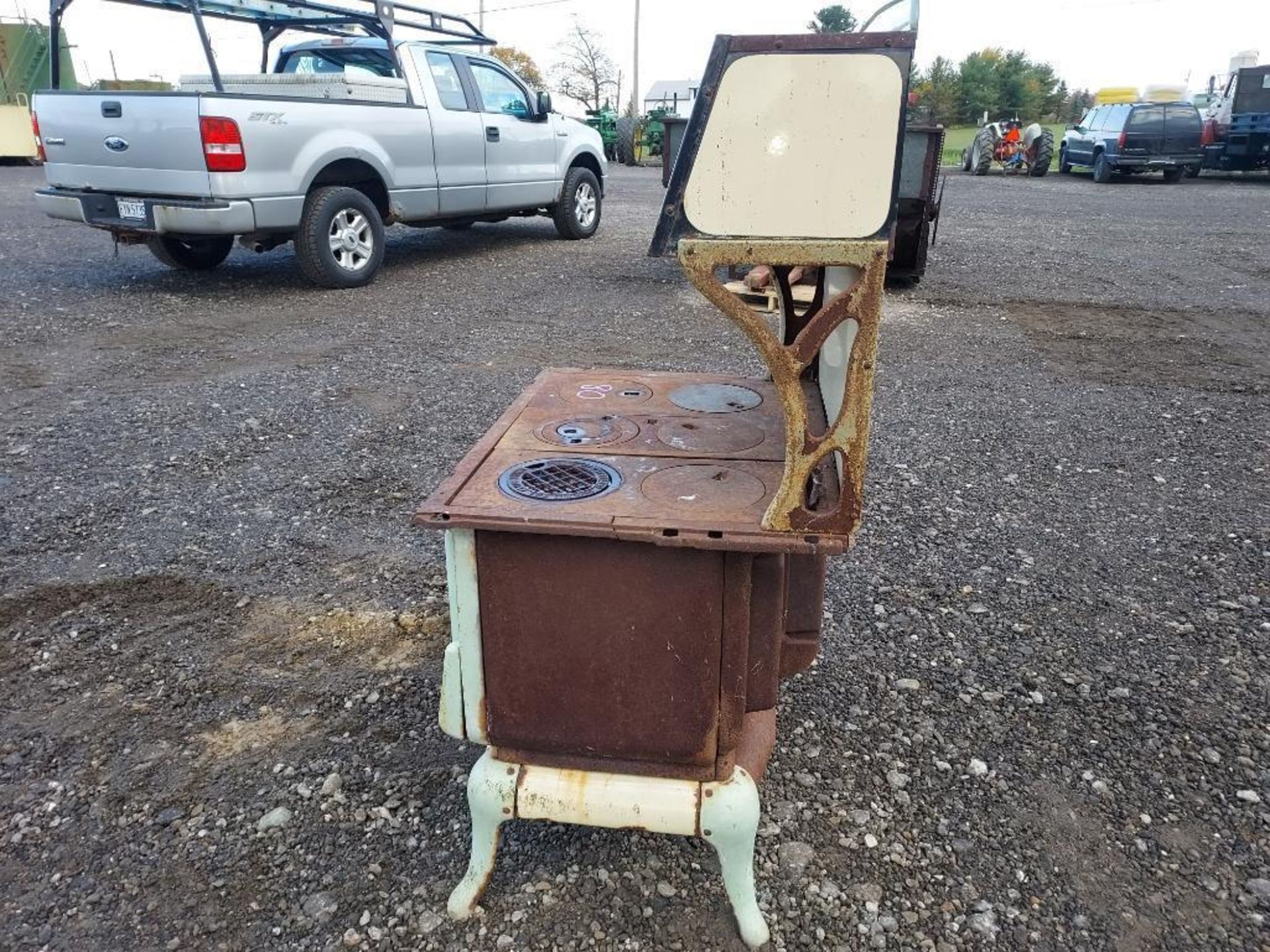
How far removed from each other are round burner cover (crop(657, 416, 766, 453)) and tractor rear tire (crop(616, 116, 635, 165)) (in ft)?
75.5

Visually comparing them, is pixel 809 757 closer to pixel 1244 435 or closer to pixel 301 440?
pixel 301 440

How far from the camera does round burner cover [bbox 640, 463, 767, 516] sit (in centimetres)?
163

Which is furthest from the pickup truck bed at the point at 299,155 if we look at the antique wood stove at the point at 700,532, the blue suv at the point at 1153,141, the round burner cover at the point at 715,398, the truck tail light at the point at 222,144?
the blue suv at the point at 1153,141

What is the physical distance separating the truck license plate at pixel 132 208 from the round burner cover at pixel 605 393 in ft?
17.0

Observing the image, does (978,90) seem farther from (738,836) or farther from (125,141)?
(738,836)

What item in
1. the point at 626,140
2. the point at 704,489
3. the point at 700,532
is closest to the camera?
the point at 700,532

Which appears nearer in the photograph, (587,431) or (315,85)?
(587,431)

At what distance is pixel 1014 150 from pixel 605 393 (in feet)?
72.8

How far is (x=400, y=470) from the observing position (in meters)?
3.87

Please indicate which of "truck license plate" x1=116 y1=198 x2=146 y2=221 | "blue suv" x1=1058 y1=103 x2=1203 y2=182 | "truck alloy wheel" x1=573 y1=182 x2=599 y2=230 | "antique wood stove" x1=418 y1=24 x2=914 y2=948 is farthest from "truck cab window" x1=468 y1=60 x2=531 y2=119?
"blue suv" x1=1058 y1=103 x2=1203 y2=182

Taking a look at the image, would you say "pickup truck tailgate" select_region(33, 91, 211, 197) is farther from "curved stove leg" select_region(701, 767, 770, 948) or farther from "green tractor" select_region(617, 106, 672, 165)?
"green tractor" select_region(617, 106, 672, 165)

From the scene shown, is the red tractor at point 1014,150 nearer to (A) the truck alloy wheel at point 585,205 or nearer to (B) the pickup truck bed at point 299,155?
(A) the truck alloy wheel at point 585,205

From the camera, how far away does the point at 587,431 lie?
80.0 inches

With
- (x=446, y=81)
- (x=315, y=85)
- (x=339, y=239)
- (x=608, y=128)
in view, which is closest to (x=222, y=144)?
(x=339, y=239)
